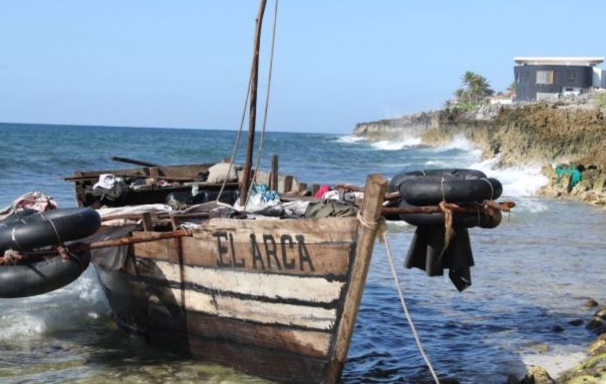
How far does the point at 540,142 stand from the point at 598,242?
748 inches

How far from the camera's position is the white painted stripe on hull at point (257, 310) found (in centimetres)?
723

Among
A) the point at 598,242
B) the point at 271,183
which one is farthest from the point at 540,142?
the point at 271,183

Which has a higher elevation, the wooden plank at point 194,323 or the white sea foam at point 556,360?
the wooden plank at point 194,323

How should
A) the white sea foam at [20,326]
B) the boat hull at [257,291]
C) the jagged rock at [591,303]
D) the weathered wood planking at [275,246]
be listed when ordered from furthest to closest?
the jagged rock at [591,303]
the white sea foam at [20,326]
the boat hull at [257,291]
the weathered wood planking at [275,246]

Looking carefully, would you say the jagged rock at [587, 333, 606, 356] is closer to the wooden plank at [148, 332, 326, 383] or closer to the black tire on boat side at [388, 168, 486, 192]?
the black tire on boat side at [388, 168, 486, 192]

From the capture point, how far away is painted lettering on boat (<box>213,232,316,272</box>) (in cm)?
712

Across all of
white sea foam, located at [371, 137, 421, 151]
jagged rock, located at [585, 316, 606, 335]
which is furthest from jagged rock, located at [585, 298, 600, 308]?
white sea foam, located at [371, 137, 421, 151]

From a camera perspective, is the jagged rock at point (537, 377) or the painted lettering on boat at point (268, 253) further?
the jagged rock at point (537, 377)

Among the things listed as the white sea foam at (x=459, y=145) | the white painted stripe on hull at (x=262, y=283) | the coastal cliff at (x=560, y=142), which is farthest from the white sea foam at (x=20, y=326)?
the white sea foam at (x=459, y=145)

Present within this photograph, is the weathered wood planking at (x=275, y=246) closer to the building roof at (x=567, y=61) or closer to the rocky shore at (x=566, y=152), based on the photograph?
the rocky shore at (x=566, y=152)

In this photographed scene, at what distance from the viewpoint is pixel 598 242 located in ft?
56.4

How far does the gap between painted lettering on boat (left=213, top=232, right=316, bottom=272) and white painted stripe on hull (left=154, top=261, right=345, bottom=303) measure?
9cm

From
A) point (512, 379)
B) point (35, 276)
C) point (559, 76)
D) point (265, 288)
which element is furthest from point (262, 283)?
point (559, 76)

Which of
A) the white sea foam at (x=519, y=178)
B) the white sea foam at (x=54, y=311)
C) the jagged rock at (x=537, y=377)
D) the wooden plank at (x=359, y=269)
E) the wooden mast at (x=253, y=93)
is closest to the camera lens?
the wooden plank at (x=359, y=269)
